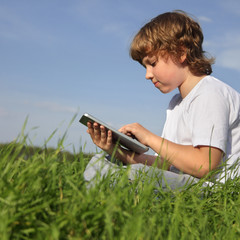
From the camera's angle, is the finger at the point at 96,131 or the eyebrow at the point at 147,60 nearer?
the finger at the point at 96,131

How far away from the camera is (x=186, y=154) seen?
2904mm

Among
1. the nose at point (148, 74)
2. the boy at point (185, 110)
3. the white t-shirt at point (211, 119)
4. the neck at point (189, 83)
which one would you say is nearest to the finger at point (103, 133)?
the boy at point (185, 110)

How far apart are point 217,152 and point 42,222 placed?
170cm

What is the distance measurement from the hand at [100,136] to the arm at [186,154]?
186 millimetres

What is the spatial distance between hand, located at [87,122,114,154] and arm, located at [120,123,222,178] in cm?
19

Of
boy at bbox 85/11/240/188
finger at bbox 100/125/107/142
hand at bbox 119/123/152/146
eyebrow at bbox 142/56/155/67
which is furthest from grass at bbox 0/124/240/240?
eyebrow at bbox 142/56/155/67

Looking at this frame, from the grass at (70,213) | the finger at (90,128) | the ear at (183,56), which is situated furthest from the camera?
the ear at (183,56)

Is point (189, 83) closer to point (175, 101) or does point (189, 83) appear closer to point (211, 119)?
point (175, 101)

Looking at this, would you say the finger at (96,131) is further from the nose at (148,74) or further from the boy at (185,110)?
the nose at (148,74)

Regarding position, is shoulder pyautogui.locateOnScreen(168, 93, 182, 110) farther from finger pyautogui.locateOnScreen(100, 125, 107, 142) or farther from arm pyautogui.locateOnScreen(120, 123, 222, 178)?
finger pyautogui.locateOnScreen(100, 125, 107, 142)

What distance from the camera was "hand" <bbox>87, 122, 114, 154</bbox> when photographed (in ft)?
9.67

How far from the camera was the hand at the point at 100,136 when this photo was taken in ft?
9.67

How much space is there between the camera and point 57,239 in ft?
4.85

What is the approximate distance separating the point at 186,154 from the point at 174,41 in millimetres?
1268
